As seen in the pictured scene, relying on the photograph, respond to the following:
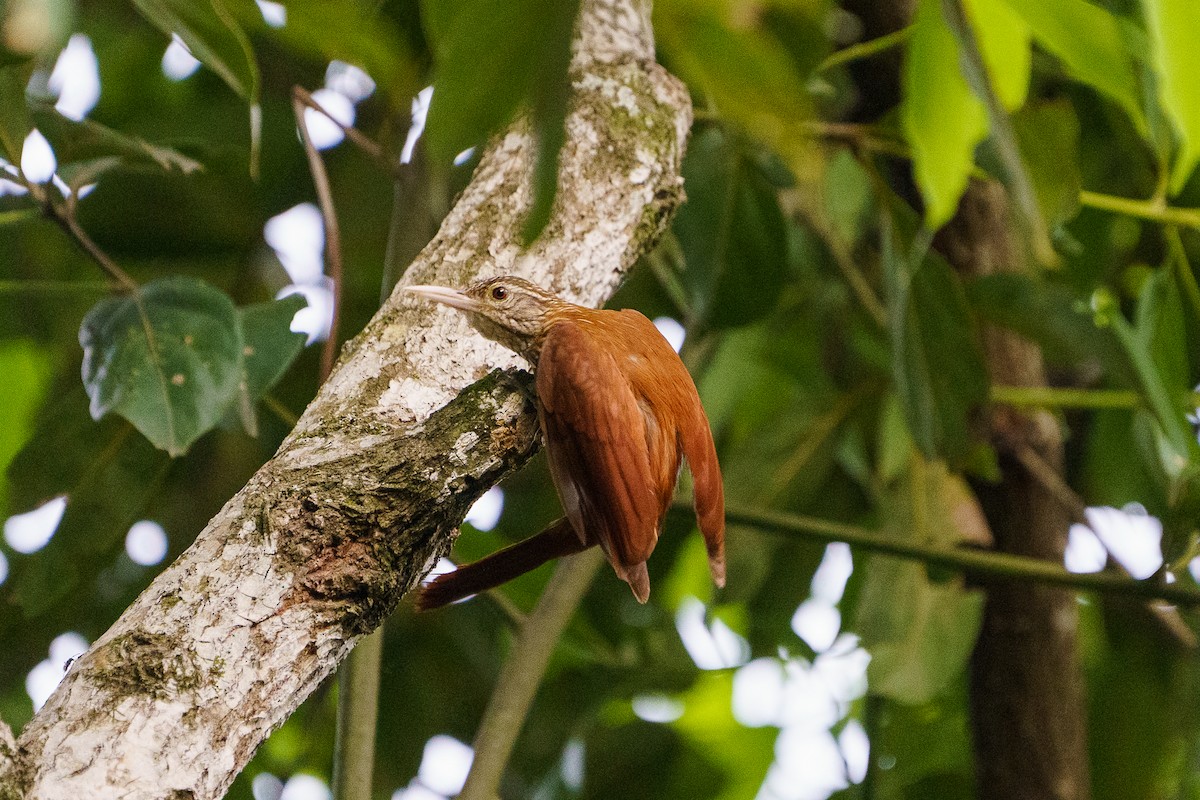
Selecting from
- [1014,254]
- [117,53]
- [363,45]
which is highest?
[363,45]

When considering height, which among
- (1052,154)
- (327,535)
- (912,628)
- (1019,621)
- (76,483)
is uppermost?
(327,535)

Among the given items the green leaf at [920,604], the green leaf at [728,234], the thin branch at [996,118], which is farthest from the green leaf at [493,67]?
the green leaf at [920,604]

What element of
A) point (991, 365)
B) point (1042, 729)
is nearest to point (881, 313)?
point (991, 365)

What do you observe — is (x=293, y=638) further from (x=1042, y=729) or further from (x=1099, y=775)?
(x=1099, y=775)

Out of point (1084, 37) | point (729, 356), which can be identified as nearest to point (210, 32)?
point (1084, 37)

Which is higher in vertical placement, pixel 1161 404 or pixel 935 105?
pixel 935 105

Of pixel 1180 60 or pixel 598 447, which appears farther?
pixel 598 447

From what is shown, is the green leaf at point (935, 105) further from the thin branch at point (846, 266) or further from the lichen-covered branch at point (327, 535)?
the thin branch at point (846, 266)

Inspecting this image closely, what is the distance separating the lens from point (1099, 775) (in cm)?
336

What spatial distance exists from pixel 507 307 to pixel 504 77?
2.63 ft

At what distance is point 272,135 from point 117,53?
15.8 inches

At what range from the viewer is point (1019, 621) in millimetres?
3145

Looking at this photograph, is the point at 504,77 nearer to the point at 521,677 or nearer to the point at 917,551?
the point at 521,677

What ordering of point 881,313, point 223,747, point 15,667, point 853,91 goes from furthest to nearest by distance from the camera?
point 853,91, point 881,313, point 15,667, point 223,747
